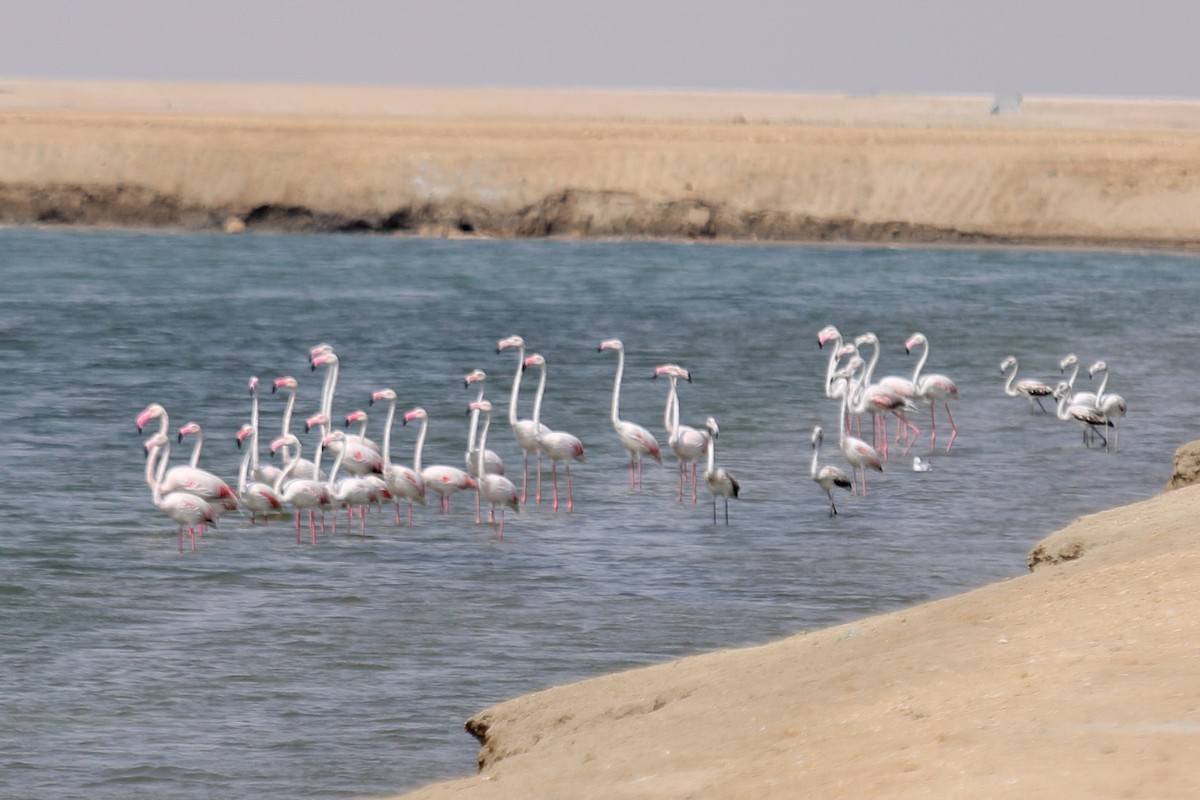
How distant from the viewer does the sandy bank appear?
550 centimetres

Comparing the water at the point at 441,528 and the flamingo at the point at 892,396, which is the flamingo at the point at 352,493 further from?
the flamingo at the point at 892,396

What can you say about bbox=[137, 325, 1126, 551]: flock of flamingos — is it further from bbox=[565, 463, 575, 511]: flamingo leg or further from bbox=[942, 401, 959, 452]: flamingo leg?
bbox=[942, 401, 959, 452]: flamingo leg

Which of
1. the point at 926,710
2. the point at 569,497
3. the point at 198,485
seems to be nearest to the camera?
the point at 926,710

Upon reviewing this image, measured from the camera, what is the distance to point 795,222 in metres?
50.6

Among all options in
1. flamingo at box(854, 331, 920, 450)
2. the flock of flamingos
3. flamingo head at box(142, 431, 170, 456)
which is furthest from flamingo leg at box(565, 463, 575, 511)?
flamingo at box(854, 331, 920, 450)

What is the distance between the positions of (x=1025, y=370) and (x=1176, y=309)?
30.1ft

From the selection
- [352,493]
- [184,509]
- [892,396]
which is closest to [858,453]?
[892,396]

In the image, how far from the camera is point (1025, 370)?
25.1 m

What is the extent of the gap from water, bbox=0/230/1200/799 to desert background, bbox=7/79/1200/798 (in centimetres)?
164

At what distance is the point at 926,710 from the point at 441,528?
29.2 ft

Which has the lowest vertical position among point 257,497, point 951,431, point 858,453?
point 257,497

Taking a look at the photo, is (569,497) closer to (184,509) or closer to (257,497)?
(257,497)

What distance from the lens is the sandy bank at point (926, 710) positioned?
5.50 metres

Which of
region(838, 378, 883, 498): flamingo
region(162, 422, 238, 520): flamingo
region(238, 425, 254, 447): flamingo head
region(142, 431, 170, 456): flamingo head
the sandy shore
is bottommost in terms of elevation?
region(162, 422, 238, 520): flamingo
